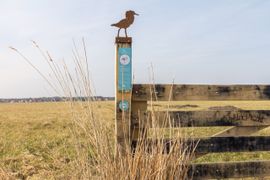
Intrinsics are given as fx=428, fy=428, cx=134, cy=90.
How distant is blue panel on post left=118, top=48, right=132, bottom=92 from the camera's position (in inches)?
167

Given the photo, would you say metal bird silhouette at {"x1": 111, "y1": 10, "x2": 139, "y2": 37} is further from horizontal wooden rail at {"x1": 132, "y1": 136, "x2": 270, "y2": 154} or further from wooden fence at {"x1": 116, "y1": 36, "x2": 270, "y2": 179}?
horizontal wooden rail at {"x1": 132, "y1": 136, "x2": 270, "y2": 154}

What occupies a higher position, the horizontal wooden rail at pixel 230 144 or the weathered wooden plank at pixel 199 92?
the weathered wooden plank at pixel 199 92

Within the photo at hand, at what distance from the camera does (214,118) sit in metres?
4.42

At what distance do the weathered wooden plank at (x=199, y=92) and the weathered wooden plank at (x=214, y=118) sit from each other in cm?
15

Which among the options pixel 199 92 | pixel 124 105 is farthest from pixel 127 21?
pixel 199 92

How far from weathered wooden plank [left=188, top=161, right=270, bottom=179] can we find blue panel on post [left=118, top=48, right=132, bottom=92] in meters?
1.03

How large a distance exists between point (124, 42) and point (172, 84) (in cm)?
64

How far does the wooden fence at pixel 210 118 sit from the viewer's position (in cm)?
426

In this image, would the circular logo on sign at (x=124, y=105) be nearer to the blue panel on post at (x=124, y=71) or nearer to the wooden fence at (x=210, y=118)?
the wooden fence at (x=210, y=118)

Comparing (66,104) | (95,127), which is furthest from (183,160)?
(66,104)

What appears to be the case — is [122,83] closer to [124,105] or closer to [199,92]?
[124,105]

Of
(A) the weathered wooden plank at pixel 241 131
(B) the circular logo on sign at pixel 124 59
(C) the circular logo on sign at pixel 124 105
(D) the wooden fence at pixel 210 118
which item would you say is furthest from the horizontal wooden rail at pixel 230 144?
(B) the circular logo on sign at pixel 124 59

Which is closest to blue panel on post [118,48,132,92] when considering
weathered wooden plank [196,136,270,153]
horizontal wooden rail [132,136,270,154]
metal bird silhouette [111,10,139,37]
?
metal bird silhouette [111,10,139,37]

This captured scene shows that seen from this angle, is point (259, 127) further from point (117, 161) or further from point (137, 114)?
point (117, 161)
